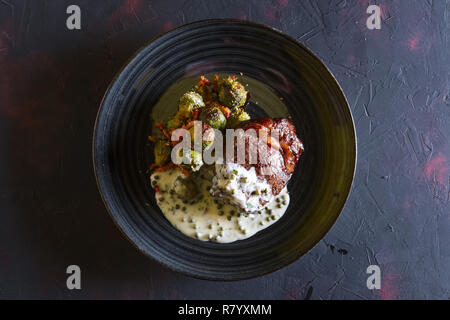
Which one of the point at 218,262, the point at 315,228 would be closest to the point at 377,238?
the point at 315,228

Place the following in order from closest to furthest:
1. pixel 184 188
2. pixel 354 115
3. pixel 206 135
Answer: pixel 206 135 → pixel 184 188 → pixel 354 115

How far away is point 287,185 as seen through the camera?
5.57ft

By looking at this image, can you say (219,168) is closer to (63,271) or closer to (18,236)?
(63,271)

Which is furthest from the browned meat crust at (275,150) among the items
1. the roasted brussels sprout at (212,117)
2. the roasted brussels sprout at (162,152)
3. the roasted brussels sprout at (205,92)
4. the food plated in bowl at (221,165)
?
the roasted brussels sprout at (162,152)

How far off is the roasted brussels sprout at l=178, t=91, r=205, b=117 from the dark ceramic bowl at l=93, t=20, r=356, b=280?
0.09m

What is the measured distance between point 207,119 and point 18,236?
3.55ft

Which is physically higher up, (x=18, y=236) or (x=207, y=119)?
(x=207, y=119)

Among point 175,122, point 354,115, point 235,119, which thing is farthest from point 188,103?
point 354,115

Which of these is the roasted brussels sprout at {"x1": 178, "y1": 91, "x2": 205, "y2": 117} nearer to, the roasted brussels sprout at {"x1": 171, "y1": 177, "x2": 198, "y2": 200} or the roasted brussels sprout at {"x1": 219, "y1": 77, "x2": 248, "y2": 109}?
the roasted brussels sprout at {"x1": 219, "y1": 77, "x2": 248, "y2": 109}

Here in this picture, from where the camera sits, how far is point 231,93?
5.23ft

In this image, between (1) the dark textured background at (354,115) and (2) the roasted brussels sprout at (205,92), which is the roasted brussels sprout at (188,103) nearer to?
(2) the roasted brussels sprout at (205,92)

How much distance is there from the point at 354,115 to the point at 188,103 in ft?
2.66

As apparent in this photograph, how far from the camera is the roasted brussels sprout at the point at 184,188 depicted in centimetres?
161

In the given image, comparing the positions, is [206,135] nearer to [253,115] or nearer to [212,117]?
[212,117]
